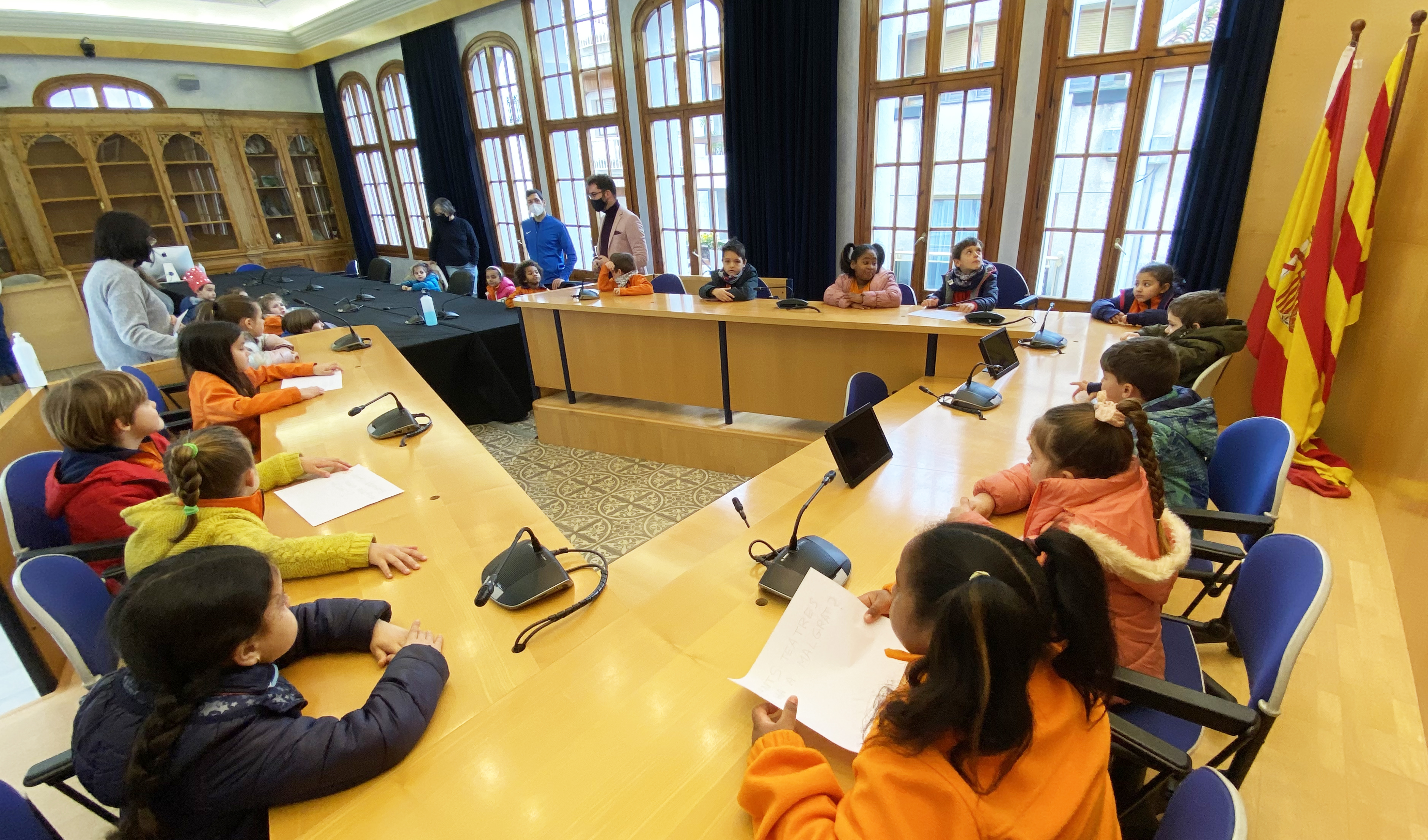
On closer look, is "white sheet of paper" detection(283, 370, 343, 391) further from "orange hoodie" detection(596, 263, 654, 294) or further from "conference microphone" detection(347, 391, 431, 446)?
"orange hoodie" detection(596, 263, 654, 294)

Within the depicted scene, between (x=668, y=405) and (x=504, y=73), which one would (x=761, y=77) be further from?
(x=504, y=73)

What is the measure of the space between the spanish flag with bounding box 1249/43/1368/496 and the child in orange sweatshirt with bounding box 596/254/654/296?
3324 millimetres

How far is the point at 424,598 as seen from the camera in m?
1.28

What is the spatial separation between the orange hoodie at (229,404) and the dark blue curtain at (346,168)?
21.7 feet

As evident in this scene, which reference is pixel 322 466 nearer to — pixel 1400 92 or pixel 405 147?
pixel 1400 92

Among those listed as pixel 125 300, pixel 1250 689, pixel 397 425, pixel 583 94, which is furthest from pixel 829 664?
pixel 583 94

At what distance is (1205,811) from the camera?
2.33 ft

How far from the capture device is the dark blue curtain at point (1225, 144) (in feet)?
10.1

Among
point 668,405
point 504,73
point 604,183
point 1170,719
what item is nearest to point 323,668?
point 1170,719

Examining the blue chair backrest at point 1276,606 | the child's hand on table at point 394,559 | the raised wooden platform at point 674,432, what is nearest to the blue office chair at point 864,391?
the raised wooden platform at point 674,432

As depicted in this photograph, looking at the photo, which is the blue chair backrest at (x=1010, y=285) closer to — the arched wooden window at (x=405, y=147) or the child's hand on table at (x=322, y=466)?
the child's hand on table at (x=322, y=466)

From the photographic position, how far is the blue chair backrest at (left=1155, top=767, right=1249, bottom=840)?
65 cm

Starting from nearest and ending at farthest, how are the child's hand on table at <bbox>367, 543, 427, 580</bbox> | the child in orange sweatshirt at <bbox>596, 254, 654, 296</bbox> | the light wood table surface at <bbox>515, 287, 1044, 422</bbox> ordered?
the child's hand on table at <bbox>367, 543, 427, 580</bbox>, the light wood table surface at <bbox>515, 287, 1044, 422</bbox>, the child in orange sweatshirt at <bbox>596, 254, 654, 296</bbox>

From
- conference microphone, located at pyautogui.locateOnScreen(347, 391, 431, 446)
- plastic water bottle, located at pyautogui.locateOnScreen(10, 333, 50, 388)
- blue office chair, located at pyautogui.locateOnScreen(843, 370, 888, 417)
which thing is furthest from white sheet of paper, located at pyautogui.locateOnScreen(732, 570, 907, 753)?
plastic water bottle, located at pyautogui.locateOnScreen(10, 333, 50, 388)
